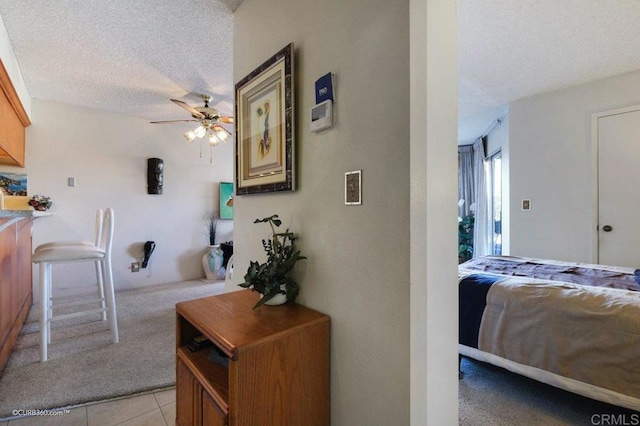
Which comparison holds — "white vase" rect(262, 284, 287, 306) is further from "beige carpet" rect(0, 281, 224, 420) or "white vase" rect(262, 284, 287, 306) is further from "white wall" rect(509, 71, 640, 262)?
"white wall" rect(509, 71, 640, 262)

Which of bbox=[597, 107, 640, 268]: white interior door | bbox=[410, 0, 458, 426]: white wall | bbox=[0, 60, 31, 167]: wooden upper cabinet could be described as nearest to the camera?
bbox=[410, 0, 458, 426]: white wall

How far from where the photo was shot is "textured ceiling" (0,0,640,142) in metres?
1.82

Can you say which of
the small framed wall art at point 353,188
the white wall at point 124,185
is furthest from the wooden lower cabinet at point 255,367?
the white wall at point 124,185

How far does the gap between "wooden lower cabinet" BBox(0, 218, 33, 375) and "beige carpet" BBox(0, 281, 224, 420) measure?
14 centimetres

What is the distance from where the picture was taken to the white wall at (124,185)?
3.43 metres

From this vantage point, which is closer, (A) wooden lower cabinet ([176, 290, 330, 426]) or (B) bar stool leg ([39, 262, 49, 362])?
(A) wooden lower cabinet ([176, 290, 330, 426])

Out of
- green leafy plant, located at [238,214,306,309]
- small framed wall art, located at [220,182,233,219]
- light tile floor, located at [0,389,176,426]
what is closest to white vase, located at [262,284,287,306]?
green leafy plant, located at [238,214,306,309]

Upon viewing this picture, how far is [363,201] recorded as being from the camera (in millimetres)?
980

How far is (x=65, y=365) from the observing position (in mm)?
2012

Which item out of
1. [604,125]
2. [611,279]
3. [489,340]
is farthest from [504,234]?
[489,340]

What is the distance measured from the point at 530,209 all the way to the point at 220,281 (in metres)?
4.27

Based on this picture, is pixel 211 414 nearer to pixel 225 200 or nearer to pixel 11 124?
pixel 11 124

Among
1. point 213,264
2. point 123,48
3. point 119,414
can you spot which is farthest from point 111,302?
point 213,264

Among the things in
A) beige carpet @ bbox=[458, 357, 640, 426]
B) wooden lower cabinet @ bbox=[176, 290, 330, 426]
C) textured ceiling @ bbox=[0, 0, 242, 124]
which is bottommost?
beige carpet @ bbox=[458, 357, 640, 426]
